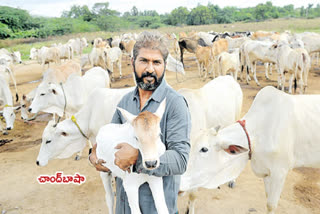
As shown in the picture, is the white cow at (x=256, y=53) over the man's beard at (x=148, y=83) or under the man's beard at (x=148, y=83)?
under

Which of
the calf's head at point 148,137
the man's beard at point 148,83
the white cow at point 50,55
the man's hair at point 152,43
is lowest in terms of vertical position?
the white cow at point 50,55

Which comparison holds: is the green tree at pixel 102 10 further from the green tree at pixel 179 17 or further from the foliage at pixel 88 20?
Result: the green tree at pixel 179 17

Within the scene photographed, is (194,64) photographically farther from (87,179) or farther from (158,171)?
(158,171)

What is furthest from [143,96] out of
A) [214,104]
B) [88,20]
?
[88,20]

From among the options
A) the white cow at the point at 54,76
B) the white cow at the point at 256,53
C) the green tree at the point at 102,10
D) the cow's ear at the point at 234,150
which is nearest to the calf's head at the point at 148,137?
the cow's ear at the point at 234,150

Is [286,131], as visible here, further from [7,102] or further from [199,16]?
[199,16]

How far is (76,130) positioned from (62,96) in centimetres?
174

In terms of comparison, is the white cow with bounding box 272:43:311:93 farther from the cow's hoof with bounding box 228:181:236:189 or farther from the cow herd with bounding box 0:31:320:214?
the cow's hoof with bounding box 228:181:236:189

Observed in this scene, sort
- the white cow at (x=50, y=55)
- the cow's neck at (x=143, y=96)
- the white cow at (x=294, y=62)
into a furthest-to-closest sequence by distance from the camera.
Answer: the white cow at (x=50, y=55), the white cow at (x=294, y=62), the cow's neck at (x=143, y=96)

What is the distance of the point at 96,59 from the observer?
1272cm

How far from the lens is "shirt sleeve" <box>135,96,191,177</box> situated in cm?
132

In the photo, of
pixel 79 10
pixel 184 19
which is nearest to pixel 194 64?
pixel 184 19

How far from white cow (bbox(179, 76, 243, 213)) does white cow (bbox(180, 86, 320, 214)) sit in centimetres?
101

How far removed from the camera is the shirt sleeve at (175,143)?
1.32 metres
